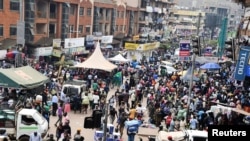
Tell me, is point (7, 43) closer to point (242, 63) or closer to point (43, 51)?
point (43, 51)

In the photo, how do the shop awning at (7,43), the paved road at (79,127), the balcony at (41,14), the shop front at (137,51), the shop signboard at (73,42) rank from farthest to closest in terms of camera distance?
the shop front at (137,51)
the shop signboard at (73,42)
the balcony at (41,14)
the shop awning at (7,43)
the paved road at (79,127)

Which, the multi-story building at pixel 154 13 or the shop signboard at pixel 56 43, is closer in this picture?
the shop signboard at pixel 56 43

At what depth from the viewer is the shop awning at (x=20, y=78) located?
1859cm

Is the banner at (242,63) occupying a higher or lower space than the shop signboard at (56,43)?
higher

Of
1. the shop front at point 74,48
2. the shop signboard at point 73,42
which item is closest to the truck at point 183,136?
the shop front at point 74,48

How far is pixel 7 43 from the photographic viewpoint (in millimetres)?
33875

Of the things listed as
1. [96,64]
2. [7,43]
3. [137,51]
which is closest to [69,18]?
[137,51]

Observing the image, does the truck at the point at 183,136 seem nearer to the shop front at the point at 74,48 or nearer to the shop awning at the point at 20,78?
the shop awning at the point at 20,78

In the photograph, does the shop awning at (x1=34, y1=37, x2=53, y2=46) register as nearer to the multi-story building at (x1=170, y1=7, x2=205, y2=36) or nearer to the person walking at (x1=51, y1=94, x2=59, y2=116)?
the person walking at (x1=51, y1=94, x2=59, y2=116)

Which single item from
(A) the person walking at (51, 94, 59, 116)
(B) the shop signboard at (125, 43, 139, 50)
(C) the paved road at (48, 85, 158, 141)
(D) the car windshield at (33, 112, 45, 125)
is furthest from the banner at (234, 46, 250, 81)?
(B) the shop signboard at (125, 43, 139, 50)

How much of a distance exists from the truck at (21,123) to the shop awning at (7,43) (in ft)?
61.9

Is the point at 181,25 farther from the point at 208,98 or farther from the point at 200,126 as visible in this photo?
the point at 200,126

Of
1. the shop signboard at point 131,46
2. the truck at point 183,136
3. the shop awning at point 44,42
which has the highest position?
the shop awning at point 44,42

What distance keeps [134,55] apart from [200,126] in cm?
3137
